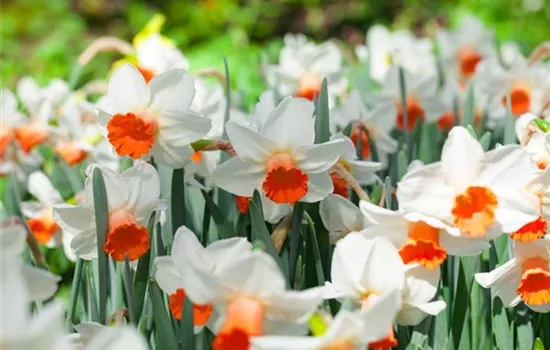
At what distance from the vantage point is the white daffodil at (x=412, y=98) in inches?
74.6

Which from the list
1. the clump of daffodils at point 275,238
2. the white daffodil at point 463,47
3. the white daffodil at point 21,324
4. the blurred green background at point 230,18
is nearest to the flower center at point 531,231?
the clump of daffodils at point 275,238

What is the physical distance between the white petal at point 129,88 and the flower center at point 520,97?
43.4 inches

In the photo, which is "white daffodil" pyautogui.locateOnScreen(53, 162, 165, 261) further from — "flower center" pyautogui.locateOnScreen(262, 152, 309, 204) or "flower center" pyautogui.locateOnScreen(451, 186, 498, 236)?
"flower center" pyautogui.locateOnScreen(451, 186, 498, 236)

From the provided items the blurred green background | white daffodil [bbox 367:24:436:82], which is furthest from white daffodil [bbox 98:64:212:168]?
the blurred green background

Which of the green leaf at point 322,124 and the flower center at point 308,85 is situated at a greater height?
the green leaf at point 322,124

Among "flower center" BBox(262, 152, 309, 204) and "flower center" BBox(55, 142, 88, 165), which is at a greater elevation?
"flower center" BBox(262, 152, 309, 204)

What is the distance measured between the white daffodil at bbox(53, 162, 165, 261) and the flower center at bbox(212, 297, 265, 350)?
0.92 feet

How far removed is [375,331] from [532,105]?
1.32 m

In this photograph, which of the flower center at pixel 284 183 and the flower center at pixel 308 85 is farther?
the flower center at pixel 308 85

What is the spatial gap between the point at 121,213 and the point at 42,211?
1.98 feet

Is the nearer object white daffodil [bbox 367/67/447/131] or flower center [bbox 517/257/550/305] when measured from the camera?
flower center [bbox 517/257/550/305]

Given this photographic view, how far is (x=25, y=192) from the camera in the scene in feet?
6.16

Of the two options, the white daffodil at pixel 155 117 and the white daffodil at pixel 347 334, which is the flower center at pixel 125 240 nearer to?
the white daffodil at pixel 155 117

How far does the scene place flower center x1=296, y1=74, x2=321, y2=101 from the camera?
79.7 inches
